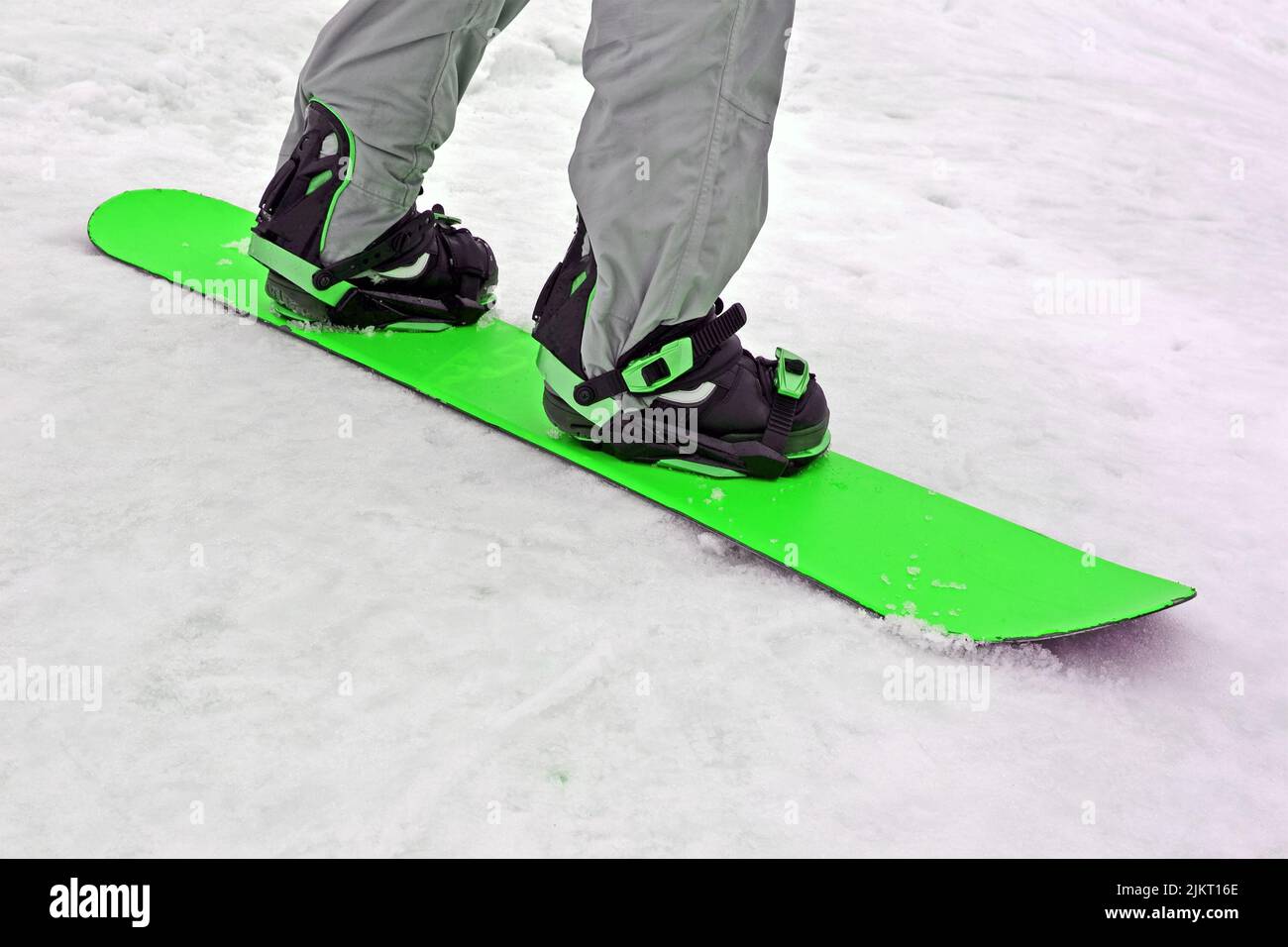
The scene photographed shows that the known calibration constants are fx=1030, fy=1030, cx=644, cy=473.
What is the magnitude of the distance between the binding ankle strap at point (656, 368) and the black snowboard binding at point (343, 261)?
57cm

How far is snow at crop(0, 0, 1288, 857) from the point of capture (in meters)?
1.09

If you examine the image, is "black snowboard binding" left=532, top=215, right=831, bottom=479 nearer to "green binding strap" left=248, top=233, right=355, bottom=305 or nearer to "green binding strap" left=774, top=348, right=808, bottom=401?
"green binding strap" left=774, top=348, right=808, bottom=401

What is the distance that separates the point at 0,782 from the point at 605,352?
1027 millimetres

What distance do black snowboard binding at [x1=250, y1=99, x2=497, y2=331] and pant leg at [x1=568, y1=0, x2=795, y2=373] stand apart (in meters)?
0.58

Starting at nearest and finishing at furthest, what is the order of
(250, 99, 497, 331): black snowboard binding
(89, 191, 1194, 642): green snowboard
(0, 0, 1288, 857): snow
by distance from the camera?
(0, 0, 1288, 857): snow < (89, 191, 1194, 642): green snowboard < (250, 99, 497, 331): black snowboard binding

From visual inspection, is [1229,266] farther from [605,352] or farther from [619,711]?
[619,711]

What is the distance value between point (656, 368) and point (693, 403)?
95 mm

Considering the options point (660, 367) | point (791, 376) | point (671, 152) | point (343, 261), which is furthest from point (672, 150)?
point (343, 261)

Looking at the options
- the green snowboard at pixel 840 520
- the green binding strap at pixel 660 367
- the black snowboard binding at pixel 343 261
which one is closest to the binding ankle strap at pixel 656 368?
the green binding strap at pixel 660 367

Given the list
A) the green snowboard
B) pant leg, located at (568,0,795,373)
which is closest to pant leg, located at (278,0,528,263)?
the green snowboard

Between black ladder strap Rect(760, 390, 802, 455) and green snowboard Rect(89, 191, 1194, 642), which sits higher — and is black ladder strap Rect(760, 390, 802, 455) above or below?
above

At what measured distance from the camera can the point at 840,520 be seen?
167cm

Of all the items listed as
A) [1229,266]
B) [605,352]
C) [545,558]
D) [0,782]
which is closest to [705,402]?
[605,352]

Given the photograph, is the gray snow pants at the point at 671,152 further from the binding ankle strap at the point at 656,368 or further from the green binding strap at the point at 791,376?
the green binding strap at the point at 791,376
